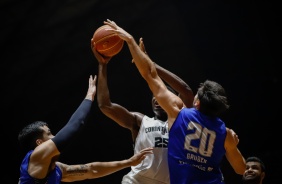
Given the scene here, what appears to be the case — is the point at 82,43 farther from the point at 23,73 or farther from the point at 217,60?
the point at 217,60

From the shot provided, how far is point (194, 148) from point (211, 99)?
42 centimetres

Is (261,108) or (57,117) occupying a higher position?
(57,117)

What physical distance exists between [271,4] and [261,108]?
2061mm

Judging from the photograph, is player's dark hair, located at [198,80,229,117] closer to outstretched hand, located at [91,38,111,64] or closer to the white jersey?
the white jersey

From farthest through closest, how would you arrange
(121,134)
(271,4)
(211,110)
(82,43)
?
(121,134) < (82,43) < (271,4) < (211,110)

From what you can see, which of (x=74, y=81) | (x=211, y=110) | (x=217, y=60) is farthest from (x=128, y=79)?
(x=211, y=110)

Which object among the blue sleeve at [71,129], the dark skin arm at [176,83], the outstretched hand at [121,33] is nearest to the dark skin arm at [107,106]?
the outstretched hand at [121,33]

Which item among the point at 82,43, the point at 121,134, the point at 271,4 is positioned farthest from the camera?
the point at 121,134

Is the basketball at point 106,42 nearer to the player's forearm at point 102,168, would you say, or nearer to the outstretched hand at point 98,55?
the outstretched hand at point 98,55

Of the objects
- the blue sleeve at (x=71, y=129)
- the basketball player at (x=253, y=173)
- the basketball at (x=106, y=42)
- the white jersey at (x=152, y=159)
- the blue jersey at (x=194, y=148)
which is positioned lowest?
the basketball player at (x=253, y=173)

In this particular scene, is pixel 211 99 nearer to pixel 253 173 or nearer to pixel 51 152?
pixel 51 152

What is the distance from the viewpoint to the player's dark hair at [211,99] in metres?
3.88

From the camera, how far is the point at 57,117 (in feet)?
31.4

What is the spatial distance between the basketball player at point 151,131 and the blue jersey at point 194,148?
0.91 metres
